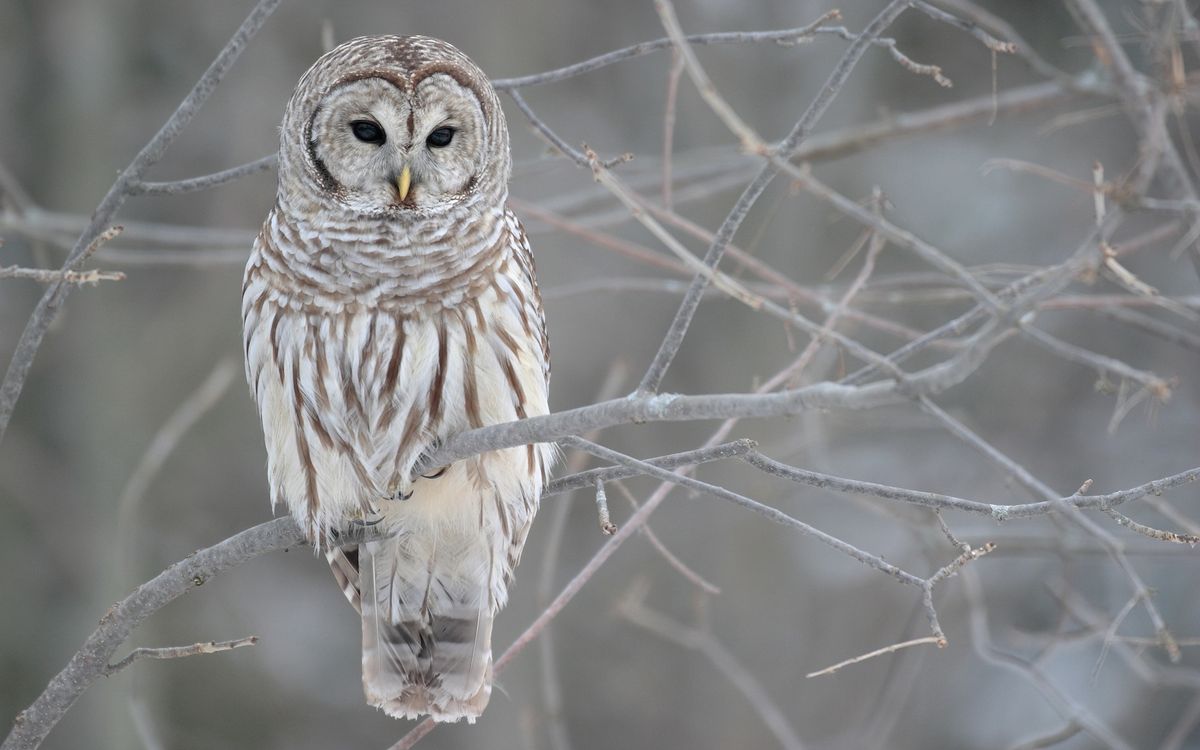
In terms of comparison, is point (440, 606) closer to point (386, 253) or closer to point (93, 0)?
point (386, 253)

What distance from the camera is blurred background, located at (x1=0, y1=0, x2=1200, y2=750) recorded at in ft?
25.3

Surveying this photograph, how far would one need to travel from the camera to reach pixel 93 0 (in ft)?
26.5

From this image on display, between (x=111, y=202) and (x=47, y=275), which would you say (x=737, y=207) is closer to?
(x=47, y=275)

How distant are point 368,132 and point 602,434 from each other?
4.21 metres

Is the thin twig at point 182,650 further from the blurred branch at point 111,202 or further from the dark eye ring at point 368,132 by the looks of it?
the dark eye ring at point 368,132

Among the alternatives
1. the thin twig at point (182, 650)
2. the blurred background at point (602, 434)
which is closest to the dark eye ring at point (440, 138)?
the thin twig at point (182, 650)

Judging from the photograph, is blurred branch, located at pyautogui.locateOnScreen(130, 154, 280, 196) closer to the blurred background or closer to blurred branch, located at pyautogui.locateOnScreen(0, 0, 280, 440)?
blurred branch, located at pyautogui.locateOnScreen(0, 0, 280, 440)

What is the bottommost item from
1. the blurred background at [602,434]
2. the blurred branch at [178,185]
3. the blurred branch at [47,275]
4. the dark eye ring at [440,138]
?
the blurred background at [602,434]

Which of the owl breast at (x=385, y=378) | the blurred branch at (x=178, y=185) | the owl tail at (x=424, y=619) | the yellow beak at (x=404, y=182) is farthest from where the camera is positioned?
the owl tail at (x=424, y=619)

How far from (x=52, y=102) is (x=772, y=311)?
23.6 ft

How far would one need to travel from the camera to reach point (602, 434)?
7945mm

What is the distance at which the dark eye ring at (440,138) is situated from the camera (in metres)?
3.97

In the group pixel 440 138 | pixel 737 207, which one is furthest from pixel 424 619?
pixel 737 207

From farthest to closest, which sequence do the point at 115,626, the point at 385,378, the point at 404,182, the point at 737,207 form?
the point at 404,182 → the point at 385,378 → the point at 115,626 → the point at 737,207
